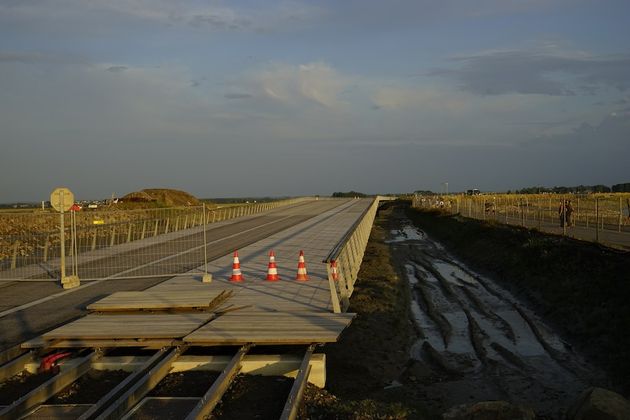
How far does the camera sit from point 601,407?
24.0 feet

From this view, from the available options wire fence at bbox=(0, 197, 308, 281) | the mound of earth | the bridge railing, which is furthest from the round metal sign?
the mound of earth

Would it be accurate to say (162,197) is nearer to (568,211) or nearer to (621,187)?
(568,211)

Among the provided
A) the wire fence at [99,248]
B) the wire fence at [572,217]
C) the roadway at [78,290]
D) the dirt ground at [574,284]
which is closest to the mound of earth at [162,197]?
the wire fence at [99,248]

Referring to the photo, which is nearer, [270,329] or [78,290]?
[270,329]

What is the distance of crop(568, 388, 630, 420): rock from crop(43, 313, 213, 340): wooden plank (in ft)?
18.2

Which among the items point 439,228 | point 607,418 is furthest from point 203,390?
point 439,228

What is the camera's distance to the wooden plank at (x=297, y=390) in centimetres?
648

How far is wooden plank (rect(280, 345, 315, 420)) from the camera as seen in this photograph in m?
6.48

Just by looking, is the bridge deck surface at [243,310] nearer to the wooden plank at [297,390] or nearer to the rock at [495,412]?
the wooden plank at [297,390]

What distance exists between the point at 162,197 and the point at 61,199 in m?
46.9

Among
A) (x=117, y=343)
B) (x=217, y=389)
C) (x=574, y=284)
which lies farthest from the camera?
(x=574, y=284)

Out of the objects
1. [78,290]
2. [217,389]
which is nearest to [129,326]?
[217,389]

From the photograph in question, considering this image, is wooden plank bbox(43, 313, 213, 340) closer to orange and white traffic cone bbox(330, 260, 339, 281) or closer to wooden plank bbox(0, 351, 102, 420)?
wooden plank bbox(0, 351, 102, 420)

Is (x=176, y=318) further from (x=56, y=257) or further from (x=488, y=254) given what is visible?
(x=488, y=254)
